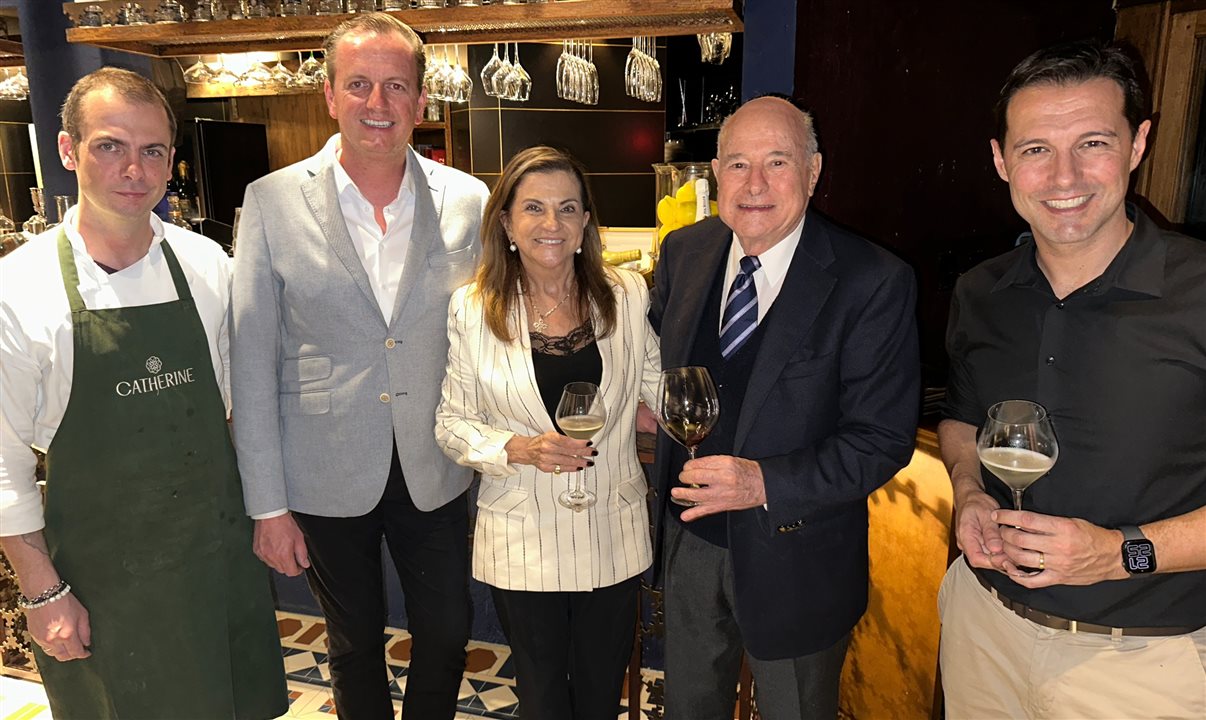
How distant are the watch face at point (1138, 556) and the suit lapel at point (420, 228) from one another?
1.64 metres

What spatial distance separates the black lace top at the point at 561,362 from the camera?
6.57 feet

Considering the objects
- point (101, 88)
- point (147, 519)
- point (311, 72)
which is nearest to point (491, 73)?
point (311, 72)

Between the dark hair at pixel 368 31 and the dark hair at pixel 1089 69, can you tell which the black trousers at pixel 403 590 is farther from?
the dark hair at pixel 1089 69

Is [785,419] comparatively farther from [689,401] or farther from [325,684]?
[325,684]

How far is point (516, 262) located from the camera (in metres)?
2.12

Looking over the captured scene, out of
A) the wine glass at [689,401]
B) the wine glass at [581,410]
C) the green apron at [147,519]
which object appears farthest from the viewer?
the green apron at [147,519]

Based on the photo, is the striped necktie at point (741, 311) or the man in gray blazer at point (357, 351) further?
the man in gray blazer at point (357, 351)

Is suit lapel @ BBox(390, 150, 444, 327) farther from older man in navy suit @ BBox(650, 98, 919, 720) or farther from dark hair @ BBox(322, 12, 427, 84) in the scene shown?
older man in navy suit @ BBox(650, 98, 919, 720)

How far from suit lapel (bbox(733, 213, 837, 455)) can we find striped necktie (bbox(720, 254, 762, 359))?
0.07 meters

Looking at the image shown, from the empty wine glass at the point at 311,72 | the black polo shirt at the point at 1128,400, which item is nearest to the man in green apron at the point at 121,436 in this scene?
the black polo shirt at the point at 1128,400

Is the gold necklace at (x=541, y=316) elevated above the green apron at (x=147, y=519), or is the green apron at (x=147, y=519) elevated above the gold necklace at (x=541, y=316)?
the gold necklace at (x=541, y=316)

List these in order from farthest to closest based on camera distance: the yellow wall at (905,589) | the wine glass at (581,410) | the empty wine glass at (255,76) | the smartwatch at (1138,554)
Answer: the empty wine glass at (255,76) → the yellow wall at (905,589) → the wine glass at (581,410) → the smartwatch at (1138,554)

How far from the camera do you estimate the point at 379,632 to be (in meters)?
2.28

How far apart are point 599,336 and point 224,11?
2497 millimetres
